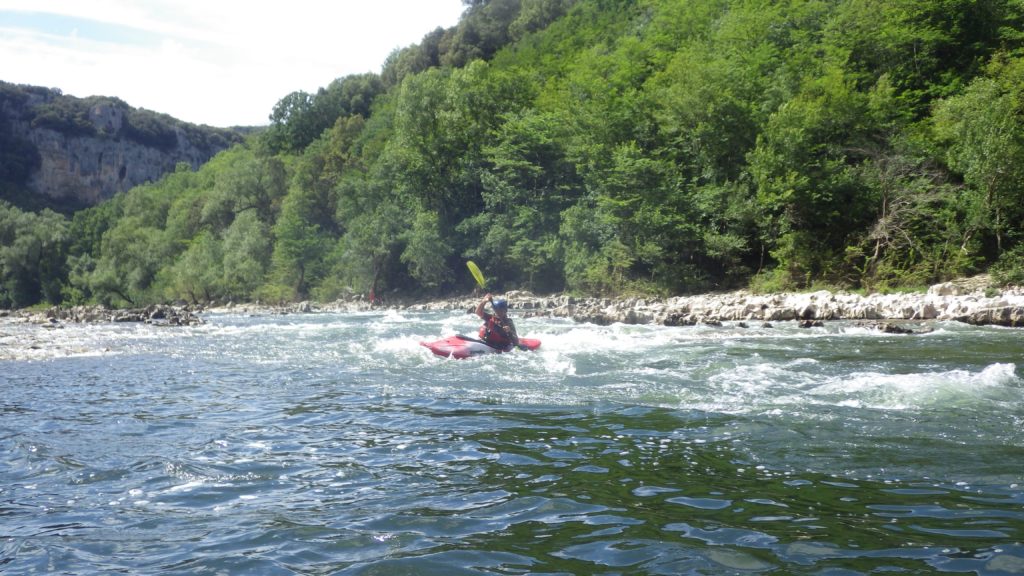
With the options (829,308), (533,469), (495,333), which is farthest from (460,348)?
(829,308)

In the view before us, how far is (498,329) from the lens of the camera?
567 inches

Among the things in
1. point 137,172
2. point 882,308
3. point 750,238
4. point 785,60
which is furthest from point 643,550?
point 137,172

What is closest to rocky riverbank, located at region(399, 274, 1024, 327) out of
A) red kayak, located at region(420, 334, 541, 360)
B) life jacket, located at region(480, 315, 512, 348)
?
life jacket, located at region(480, 315, 512, 348)

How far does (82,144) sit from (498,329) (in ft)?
410

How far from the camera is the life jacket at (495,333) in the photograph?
14.3 m

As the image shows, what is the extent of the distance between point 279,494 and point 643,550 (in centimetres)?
280

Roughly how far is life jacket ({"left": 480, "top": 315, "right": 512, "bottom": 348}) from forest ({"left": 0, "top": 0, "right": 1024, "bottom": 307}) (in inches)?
527

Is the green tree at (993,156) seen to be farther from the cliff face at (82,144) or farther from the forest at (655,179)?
the cliff face at (82,144)

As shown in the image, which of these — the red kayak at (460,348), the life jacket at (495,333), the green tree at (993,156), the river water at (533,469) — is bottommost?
the river water at (533,469)

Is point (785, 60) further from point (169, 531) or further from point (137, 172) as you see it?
point (137, 172)

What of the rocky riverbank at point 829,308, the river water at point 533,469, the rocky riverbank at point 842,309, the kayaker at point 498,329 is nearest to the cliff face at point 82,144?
the rocky riverbank at point 829,308

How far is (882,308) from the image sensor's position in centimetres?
1895

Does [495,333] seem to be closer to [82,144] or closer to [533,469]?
[533,469]

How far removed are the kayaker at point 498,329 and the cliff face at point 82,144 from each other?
11814 centimetres
